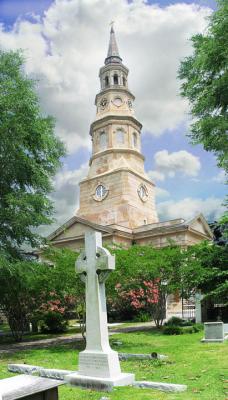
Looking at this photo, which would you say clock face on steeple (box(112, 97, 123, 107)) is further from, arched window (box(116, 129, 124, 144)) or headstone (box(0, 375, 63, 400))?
headstone (box(0, 375, 63, 400))

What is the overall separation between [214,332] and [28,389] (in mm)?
10957

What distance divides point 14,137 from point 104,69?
3230 cm

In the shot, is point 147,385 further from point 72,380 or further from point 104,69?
point 104,69

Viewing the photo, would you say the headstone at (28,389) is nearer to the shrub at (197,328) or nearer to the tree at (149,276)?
the tree at (149,276)

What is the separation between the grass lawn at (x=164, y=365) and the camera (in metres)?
6.80

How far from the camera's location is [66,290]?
14.9 m

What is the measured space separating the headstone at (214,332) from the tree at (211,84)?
5.55m

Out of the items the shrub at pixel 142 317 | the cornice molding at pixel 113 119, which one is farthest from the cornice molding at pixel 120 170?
the shrub at pixel 142 317

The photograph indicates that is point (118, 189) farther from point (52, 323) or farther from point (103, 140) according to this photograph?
point (52, 323)

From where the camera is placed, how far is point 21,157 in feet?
51.5

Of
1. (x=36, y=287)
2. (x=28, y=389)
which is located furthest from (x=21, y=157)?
(x=28, y=389)

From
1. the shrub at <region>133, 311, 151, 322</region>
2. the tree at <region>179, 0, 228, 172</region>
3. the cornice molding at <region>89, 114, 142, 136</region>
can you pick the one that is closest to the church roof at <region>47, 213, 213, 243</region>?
the shrub at <region>133, 311, 151, 322</region>

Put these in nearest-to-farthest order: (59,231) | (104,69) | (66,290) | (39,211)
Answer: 1. (66,290)
2. (39,211)
3. (59,231)
4. (104,69)

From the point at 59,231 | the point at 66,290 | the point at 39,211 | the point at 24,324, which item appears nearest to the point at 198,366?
the point at 66,290
